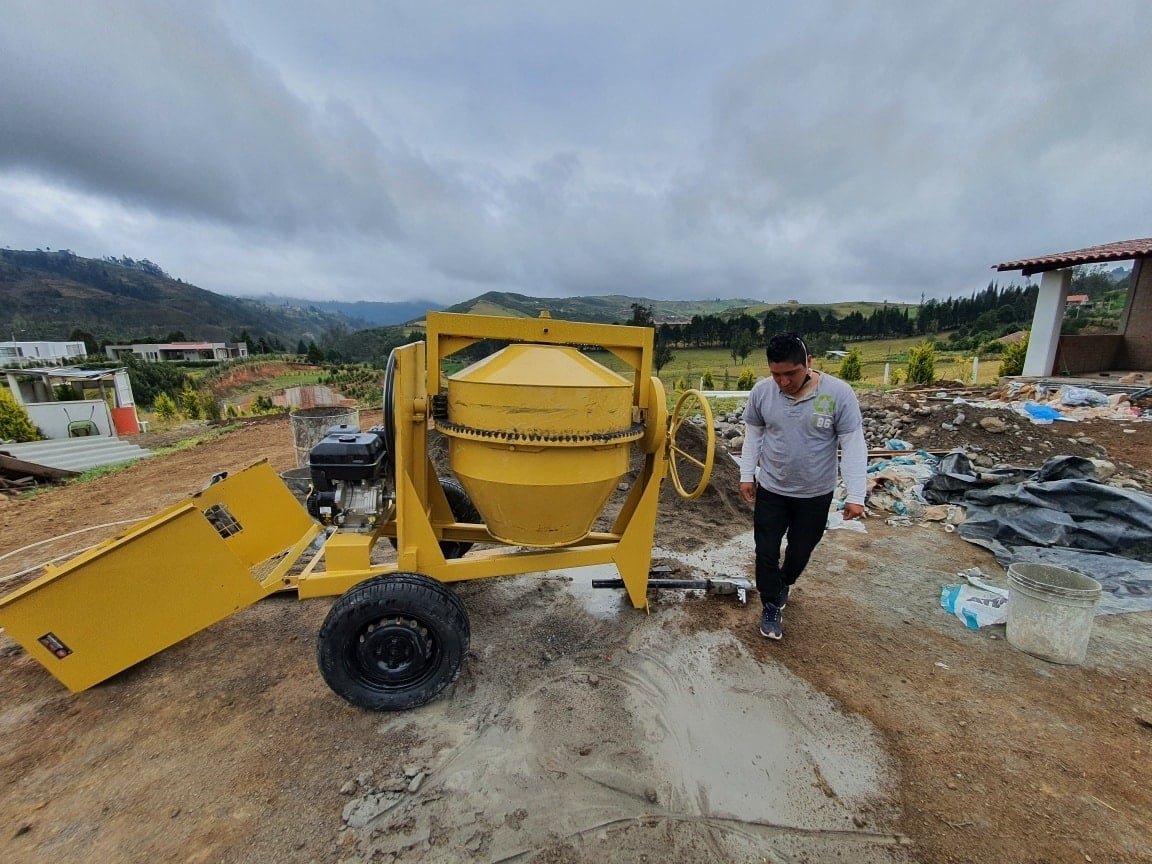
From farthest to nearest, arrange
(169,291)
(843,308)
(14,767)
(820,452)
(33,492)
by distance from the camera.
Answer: (169,291) → (843,308) → (33,492) → (820,452) → (14,767)

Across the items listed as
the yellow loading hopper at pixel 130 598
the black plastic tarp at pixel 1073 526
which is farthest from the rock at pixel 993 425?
the yellow loading hopper at pixel 130 598

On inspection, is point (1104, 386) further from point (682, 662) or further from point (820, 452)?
point (682, 662)

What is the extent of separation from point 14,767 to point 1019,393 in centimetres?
1527

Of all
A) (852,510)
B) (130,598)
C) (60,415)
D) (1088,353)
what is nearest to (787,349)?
(852,510)

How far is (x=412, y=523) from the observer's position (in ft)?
9.00

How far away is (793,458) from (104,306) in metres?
160

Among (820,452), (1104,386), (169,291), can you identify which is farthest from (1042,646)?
(169,291)

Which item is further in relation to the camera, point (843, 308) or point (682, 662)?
point (843, 308)

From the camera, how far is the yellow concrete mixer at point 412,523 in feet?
7.86

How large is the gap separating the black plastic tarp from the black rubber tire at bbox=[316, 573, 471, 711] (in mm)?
4412

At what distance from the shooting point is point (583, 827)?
1960mm

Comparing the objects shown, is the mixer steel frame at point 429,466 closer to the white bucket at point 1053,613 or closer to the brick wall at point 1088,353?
the white bucket at point 1053,613

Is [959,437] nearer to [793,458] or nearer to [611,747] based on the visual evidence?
[793,458]

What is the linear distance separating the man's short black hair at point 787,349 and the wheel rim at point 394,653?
92.2 inches
